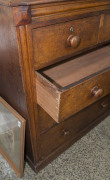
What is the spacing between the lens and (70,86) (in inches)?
22.4

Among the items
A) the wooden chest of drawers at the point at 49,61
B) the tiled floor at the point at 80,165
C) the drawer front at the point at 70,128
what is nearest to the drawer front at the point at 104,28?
the wooden chest of drawers at the point at 49,61

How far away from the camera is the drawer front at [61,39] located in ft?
1.94

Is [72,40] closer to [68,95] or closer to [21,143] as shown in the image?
[68,95]

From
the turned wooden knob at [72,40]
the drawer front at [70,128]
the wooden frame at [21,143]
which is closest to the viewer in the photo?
the turned wooden knob at [72,40]

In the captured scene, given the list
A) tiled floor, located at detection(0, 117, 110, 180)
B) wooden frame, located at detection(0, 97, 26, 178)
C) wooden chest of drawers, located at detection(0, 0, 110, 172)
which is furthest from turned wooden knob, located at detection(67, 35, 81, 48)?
tiled floor, located at detection(0, 117, 110, 180)

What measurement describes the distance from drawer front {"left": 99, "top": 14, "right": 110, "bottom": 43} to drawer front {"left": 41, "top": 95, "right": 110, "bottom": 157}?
463 mm

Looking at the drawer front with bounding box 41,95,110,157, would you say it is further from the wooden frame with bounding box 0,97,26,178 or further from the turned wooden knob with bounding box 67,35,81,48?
the turned wooden knob with bounding box 67,35,81,48

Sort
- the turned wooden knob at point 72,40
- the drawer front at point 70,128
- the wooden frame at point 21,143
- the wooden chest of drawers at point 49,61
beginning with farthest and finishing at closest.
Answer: the drawer front at point 70,128 < the wooden frame at point 21,143 < the turned wooden knob at point 72,40 < the wooden chest of drawers at point 49,61

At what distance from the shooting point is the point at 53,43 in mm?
634

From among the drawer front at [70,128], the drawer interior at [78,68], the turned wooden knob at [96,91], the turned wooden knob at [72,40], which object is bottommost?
the drawer front at [70,128]

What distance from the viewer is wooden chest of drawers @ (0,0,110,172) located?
545mm

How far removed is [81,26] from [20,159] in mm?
726

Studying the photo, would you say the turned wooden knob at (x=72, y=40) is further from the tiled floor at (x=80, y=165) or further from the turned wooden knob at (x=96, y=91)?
the tiled floor at (x=80, y=165)

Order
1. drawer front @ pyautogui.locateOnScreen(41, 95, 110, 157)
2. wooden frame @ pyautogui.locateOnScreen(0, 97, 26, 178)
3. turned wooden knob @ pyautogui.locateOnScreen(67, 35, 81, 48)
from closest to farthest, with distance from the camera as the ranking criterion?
turned wooden knob @ pyautogui.locateOnScreen(67, 35, 81, 48) < wooden frame @ pyautogui.locateOnScreen(0, 97, 26, 178) < drawer front @ pyautogui.locateOnScreen(41, 95, 110, 157)
